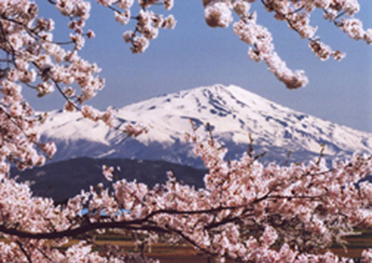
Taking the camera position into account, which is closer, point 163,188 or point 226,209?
point 226,209

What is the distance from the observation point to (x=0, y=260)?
653cm

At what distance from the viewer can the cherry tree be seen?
4668mm

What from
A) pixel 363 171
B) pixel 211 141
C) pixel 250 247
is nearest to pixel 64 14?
pixel 211 141

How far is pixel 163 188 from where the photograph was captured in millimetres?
6703

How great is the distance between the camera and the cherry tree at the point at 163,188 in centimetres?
467

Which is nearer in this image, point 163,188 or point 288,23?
point 288,23

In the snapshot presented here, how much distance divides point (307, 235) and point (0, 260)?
1048cm

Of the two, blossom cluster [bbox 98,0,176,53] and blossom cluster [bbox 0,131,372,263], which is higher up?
blossom cluster [bbox 98,0,176,53]

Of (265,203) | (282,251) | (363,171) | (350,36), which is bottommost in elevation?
(282,251)

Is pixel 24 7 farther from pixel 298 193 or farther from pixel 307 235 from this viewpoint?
pixel 307 235

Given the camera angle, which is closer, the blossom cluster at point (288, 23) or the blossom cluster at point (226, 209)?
the blossom cluster at point (288, 23)

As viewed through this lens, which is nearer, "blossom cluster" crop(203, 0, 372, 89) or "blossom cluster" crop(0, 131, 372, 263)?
"blossom cluster" crop(203, 0, 372, 89)

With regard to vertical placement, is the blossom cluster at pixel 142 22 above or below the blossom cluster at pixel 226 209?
above

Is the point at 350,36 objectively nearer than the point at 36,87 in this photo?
Yes
